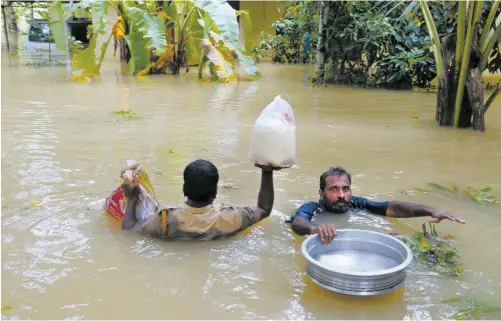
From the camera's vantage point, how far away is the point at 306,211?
9.97ft

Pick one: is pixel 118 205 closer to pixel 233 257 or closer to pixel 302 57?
pixel 233 257

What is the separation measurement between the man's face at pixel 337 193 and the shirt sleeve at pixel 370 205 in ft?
0.43

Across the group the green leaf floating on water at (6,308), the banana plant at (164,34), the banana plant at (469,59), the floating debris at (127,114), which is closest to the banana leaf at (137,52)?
the banana plant at (164,34)

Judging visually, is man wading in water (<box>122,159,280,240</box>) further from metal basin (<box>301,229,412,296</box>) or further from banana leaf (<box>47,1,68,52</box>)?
banana leaf (<box>47,1,68,52</box>)

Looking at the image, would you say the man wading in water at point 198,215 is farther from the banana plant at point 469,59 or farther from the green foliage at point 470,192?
the banana plant at point 469,59

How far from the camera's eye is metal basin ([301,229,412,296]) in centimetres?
217

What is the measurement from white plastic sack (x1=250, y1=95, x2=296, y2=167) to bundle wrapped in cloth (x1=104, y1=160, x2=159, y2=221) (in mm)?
721

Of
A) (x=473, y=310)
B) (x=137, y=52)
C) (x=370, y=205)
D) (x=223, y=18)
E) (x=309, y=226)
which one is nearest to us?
(x=473, y=310)

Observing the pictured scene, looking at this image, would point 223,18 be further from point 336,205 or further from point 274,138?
point 274,138

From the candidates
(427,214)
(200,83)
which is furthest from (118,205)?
(200,83)

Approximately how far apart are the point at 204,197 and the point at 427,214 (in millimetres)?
1240

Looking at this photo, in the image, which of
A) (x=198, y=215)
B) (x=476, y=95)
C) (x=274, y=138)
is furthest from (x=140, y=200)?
(x=476, y=95)

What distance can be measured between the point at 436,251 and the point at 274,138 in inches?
39.7

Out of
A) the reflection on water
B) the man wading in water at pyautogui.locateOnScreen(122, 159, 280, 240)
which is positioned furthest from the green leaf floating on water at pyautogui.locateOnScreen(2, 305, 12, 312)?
the man wading in water at pyautogui.locateOnScreen(122, 159, 280, 240)
